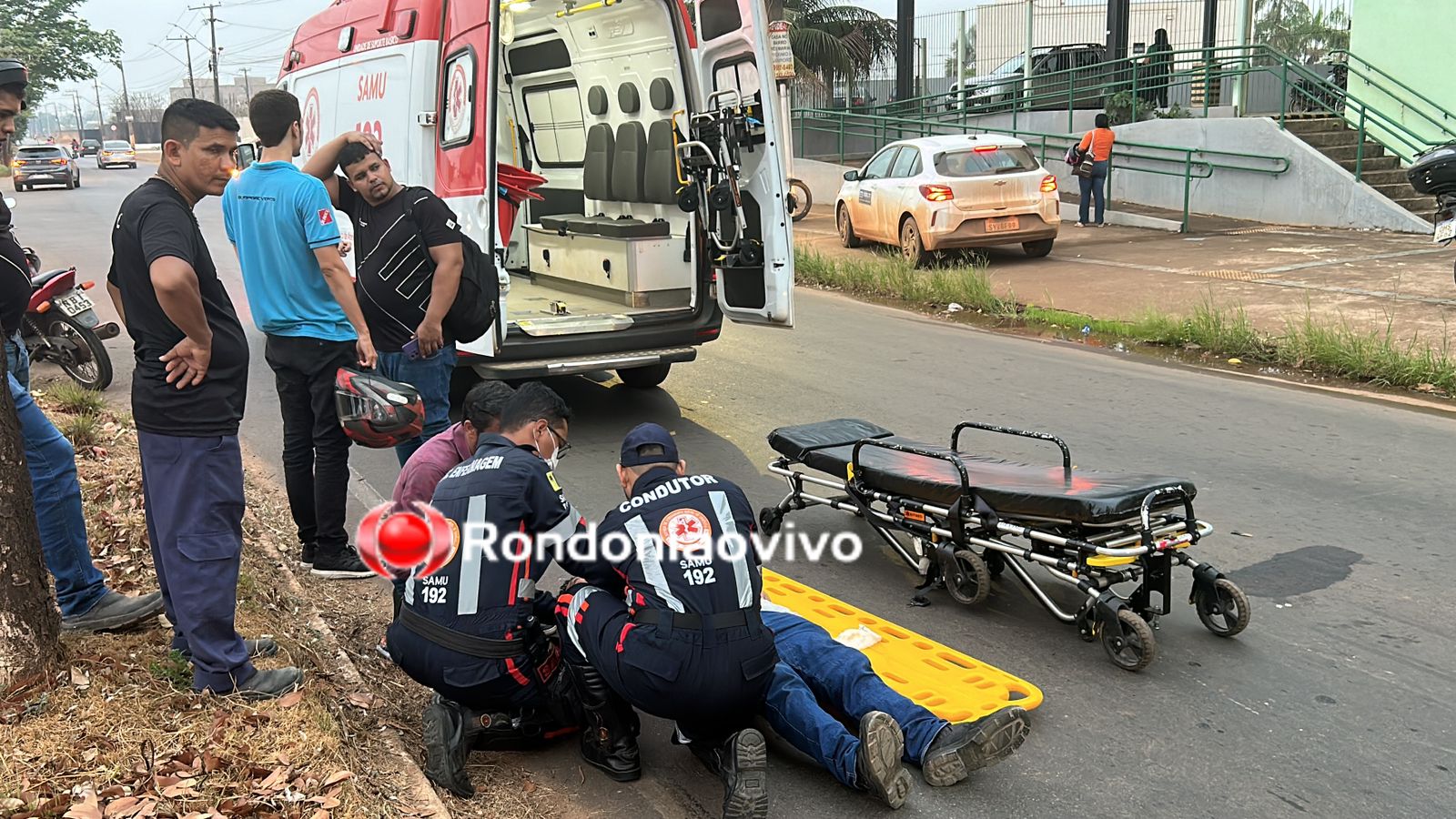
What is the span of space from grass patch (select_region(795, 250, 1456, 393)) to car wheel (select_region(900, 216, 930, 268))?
1.26m

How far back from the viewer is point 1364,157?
17.3 m

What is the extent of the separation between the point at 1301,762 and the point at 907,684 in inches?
48.4

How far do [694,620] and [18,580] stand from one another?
2.02 m

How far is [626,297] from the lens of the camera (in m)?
9.05

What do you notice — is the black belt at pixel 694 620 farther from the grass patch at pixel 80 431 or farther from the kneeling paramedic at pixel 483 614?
the grass patch at pixel 80 431

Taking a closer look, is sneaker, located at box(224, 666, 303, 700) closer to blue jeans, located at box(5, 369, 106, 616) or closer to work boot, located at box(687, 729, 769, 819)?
blue jeans, located at box(5, 369, 106, 616)

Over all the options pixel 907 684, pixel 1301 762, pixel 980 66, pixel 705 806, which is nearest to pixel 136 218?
pixel 705 806

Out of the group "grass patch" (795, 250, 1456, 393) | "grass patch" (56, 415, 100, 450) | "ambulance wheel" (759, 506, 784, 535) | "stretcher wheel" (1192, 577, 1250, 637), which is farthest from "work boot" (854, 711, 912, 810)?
"grass patch" (795, 250, 1456, 393)

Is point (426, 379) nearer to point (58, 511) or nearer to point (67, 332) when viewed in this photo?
point (58, 511)

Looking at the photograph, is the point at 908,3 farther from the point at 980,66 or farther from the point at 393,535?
the point at 393,535

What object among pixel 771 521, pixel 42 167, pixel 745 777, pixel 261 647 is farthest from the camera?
pixel 42 167

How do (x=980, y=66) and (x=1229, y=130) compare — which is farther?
(x=980, y=66)

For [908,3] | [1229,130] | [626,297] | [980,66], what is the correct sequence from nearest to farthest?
[626,297] < [1229,130] < [908,3] < [980,66]

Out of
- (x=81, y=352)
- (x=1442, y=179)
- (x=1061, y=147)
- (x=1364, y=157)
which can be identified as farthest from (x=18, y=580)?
(x=1061, y=147)
